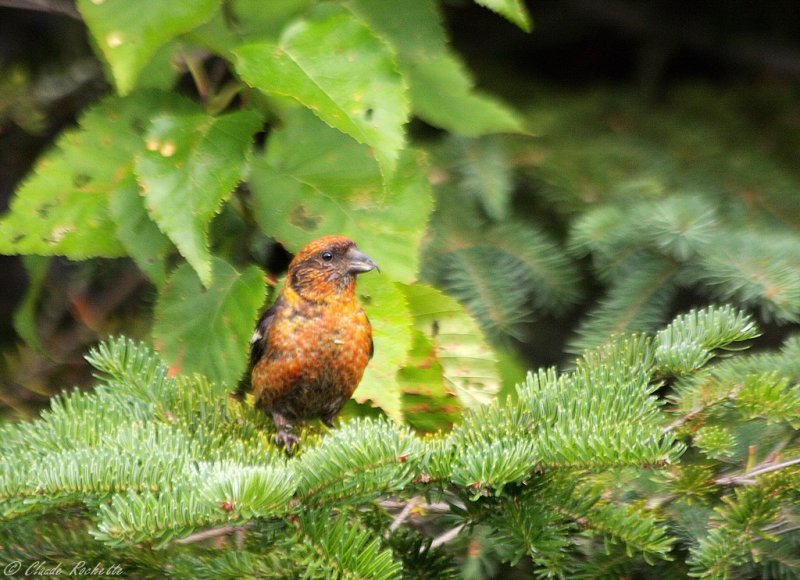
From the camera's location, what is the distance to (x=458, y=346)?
3.33 metres

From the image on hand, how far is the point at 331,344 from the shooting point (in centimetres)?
326


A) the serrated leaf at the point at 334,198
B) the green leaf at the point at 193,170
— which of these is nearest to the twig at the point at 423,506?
the green leaf at the point at 193,170

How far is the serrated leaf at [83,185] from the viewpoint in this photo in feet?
9.85

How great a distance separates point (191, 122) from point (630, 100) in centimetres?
251

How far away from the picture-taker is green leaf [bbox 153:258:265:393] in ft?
9.80

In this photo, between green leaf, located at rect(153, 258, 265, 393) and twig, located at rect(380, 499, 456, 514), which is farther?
green leaf, located at rect(153, 258, 265, 393)

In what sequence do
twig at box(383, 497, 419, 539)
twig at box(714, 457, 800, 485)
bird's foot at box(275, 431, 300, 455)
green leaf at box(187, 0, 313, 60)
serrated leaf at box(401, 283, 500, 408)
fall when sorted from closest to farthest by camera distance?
twig at box(714, 457, 800, 485)
twig at box(383, 497, 419, 539)
bird's foot at box(275, 431, 300, 455)
green leaf at box(187, 0, 313, 60)
serrated leaf at box(401, 283, 500, 408)

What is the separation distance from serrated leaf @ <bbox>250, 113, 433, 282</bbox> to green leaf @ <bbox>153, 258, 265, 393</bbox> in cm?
Result: 26

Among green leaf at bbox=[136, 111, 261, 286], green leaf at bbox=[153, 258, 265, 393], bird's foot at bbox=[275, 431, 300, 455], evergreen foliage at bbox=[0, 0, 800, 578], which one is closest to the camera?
evergreen foliage at bbox=[0, 0, 800, 578]

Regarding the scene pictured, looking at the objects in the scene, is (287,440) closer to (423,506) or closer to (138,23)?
(423,506)

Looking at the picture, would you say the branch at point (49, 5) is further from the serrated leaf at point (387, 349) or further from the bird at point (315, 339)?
the serrated leaf at point (387, 349)

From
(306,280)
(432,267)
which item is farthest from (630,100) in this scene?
(306,280)

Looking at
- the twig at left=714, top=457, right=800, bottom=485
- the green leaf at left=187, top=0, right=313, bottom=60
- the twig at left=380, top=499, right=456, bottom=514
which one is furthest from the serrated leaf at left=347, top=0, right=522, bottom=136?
the twig at left=714, top=457, right=800, bottom=485

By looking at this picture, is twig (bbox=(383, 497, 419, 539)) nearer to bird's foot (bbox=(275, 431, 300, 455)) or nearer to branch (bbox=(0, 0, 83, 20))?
bird's foot (bbox=(275, 431, 300, 455))
